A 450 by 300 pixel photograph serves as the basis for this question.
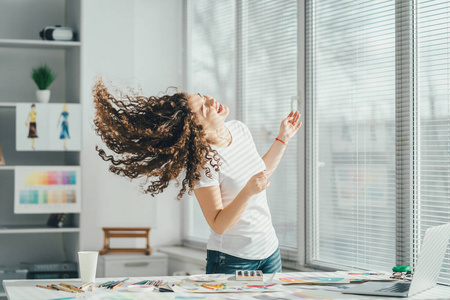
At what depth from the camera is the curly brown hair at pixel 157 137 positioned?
2107mm

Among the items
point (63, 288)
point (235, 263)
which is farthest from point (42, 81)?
point (63, 288)

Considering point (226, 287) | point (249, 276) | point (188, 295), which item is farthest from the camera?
point (249, 276)

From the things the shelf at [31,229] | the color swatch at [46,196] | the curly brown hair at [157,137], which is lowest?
the shelf at [31,229]

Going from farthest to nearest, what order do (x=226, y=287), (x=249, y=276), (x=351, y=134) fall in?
(x=351, y=134) < (x=249, y=276) < (x=226, y=287)

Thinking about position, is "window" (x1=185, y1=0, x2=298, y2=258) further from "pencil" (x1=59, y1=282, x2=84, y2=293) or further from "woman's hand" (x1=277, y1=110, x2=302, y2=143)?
"pencil" (x1=59, y1=282, x2=84, y2=293)

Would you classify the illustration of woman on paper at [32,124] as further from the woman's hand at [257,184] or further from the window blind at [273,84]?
the woman's hand at [257,184]

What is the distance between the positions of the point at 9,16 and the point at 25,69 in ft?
1.28

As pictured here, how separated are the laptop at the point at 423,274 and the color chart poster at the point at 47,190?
2.33 meters

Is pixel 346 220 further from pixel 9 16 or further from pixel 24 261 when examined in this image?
pixel 9 16

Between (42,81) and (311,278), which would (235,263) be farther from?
(42,81)

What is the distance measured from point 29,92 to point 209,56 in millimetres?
1309

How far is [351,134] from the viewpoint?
2.97m

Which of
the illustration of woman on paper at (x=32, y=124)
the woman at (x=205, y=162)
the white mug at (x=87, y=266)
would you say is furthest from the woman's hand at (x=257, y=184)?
the illustration of woman on paper at (x=32, y=124)

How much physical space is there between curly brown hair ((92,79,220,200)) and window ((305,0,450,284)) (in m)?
0.99
